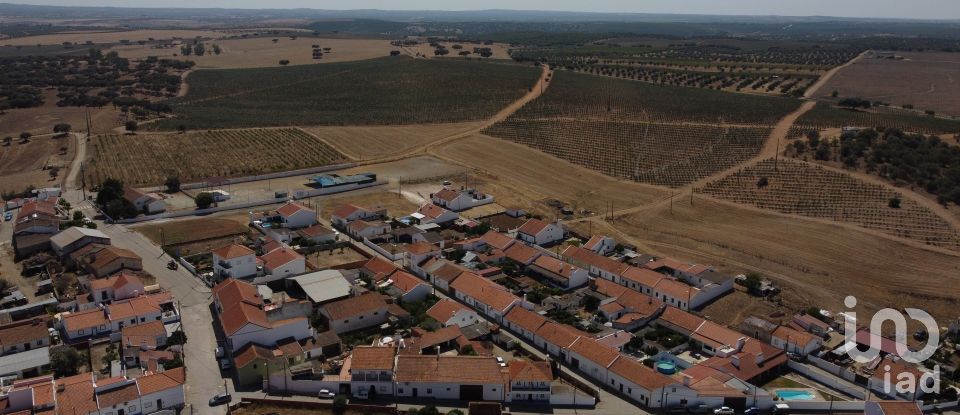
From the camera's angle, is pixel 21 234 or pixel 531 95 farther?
pixel 531 95

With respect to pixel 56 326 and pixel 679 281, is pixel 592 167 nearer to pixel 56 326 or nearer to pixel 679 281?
pixel 679 281

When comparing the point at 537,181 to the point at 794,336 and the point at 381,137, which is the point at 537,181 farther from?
the point at 794,336

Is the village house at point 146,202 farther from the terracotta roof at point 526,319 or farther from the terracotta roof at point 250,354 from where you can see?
the terracotta roof at point 526,319

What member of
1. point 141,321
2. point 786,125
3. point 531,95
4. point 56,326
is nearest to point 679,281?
point 141,321

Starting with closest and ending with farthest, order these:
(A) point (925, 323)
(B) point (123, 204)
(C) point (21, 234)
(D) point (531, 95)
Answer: (A) point (925, 323) < (C) point (21, 234) < (B) point (123, 204) < (D) point (531, 95)

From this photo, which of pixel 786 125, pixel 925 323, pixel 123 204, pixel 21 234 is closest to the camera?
pixel 925 323

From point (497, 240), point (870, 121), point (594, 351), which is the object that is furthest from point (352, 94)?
point (594, 351)
